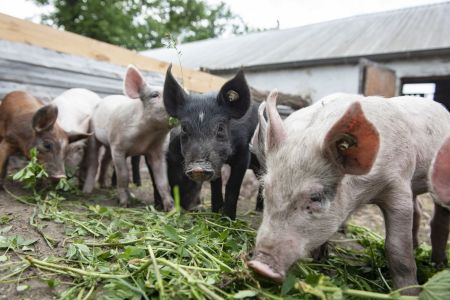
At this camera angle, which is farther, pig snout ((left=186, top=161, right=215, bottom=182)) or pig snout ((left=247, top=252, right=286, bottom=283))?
pig snout ((left=186, top=161, right=215, bottom=182))

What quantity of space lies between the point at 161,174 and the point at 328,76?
9083mm

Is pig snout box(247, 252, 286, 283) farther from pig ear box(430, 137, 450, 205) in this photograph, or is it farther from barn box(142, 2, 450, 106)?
barn box(142, 2, 450, 106)

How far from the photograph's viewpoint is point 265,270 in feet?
6.05

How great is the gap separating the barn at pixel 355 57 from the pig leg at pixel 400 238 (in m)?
7.79

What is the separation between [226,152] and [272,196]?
130 centimetres

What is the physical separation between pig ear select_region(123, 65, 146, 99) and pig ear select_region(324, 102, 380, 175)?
2.63 meters

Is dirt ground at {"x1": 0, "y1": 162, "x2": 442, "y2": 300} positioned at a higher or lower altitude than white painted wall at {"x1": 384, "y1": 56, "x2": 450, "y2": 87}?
lower

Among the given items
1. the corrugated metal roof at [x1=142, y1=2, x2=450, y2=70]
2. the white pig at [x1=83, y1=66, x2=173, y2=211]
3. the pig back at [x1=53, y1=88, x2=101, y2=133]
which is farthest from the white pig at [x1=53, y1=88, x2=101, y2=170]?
the corrugated metal roof at [x1=142, y1=2, x2=450, y2=70]

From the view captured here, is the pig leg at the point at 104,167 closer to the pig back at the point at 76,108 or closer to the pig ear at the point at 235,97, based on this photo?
the pig back at the point at 76,108

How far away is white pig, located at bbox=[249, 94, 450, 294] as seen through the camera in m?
1.99

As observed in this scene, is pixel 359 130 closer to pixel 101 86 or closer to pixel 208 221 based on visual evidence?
pixel 208 221

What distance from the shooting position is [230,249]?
2.61m

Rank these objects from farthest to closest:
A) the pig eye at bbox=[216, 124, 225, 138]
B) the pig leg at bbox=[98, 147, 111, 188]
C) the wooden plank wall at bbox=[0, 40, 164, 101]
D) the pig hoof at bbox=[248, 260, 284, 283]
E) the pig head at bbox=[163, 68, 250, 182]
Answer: the pig leg at bbox=[98, 147, 111, 188]
the wooden plank wall at bbox=[0, 40, 164, 101]
the pig eye at bbox=[216, 124, 225, 138]
the pig head at bbox=[163, 68, 250, 182]
the pig hoof at bbox=[248, 260, 284, 283]

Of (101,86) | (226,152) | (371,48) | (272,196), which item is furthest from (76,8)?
(272,196)
